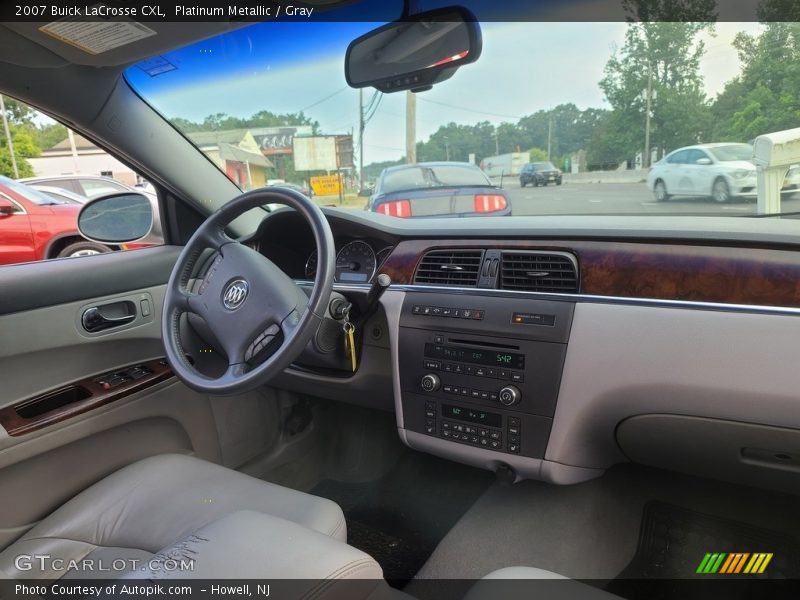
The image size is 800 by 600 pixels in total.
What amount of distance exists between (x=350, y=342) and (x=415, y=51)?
0.96 m

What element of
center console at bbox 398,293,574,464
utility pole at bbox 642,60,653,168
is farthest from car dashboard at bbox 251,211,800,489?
utility pole at bbox 642,60,653,168

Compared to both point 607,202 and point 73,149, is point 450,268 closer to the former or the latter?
point 607,202

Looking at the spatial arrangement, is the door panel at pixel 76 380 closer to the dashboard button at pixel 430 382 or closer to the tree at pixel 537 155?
the dashboard button at pixel 430 382

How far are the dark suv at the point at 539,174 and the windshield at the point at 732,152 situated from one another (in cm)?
52

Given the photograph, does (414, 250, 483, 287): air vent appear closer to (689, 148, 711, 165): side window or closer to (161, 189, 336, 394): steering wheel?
(161, 189, 336, 394): steering wheel

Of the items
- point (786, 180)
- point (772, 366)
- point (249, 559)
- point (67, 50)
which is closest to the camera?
point (249, 559)

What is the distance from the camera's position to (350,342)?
1.90m

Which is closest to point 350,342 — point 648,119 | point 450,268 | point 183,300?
point 450,268

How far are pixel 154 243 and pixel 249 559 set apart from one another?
1848mm

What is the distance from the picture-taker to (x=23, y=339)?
175cm

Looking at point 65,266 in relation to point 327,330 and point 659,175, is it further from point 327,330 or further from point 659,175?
point 659,175

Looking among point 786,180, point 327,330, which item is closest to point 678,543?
point 786,180

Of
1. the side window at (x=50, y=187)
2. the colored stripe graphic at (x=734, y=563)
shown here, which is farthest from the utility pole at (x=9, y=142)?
the colored stripe graphic at (x=734, y=563)

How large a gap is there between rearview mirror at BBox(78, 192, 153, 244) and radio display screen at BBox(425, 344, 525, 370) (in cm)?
149
